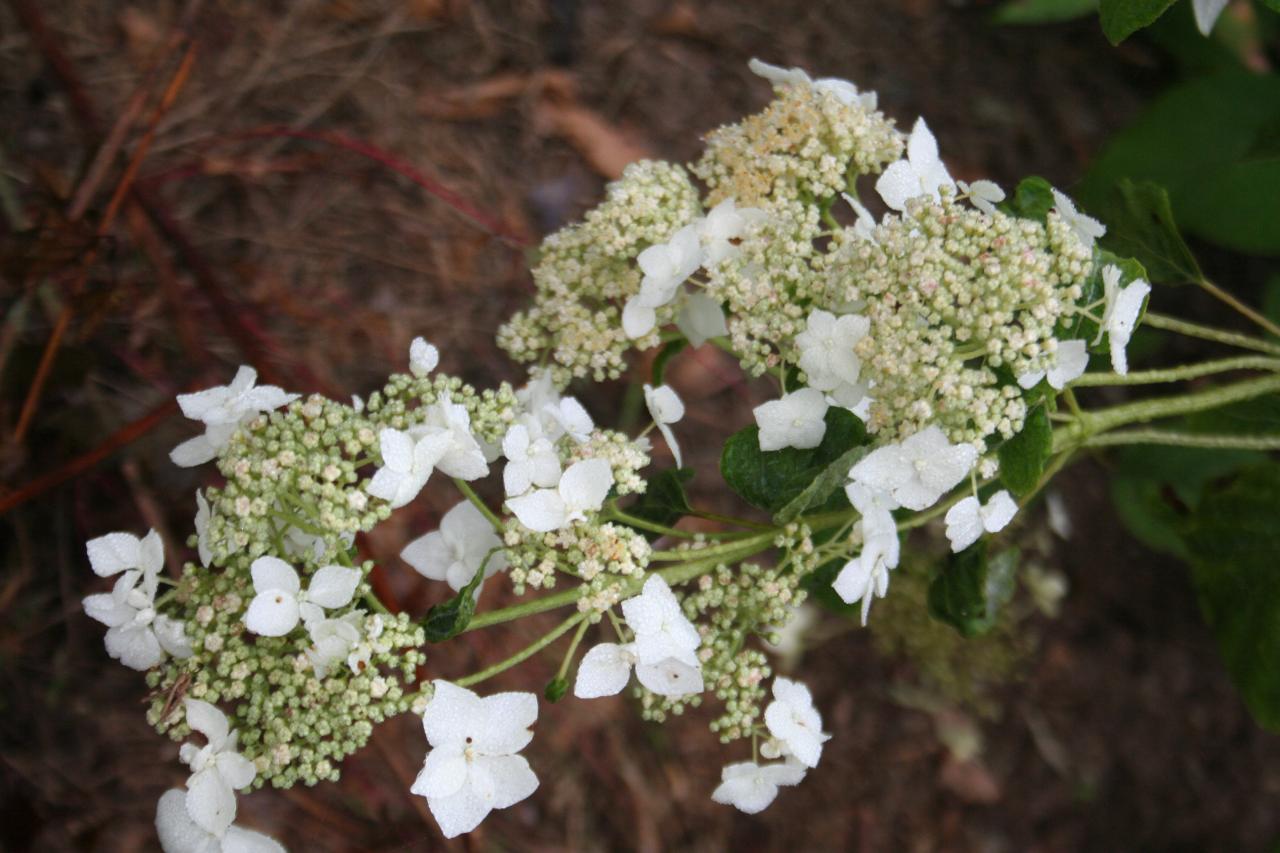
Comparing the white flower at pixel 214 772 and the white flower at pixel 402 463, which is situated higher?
the white flower at pixel 402 463

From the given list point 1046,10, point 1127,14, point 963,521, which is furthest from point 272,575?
point 1046,10

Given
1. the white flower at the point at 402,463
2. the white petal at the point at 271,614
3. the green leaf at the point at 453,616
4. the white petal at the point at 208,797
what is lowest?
the white petal at the point at 208,797

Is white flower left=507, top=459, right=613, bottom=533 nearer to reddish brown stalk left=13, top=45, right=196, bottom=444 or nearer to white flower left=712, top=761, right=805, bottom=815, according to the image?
white flower left=712, top=761, right=805, bottom=815

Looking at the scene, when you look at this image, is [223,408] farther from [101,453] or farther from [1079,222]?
[1079,222]

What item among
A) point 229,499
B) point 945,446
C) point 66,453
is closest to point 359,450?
point 229,499

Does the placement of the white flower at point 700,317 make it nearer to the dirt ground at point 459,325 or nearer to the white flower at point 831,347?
the white flower at point 831,347

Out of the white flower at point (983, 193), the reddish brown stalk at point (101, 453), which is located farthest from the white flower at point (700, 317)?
the reddish brown stalk at point (101, 453)

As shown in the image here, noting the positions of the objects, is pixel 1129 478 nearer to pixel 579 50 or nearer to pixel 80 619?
pixel 579 50

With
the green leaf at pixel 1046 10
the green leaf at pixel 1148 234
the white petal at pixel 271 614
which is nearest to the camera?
the white petal at pixel 271 614

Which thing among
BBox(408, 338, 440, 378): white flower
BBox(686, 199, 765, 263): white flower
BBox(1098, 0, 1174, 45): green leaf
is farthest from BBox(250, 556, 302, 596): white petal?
BBox(1098, 0, 1174, 45): green leaf
